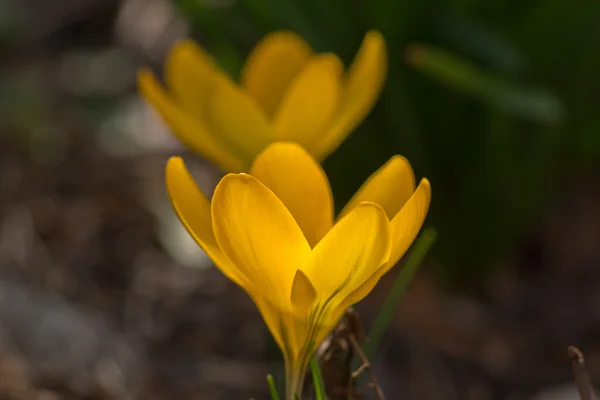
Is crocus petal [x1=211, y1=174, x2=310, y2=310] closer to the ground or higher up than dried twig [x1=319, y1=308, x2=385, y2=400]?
higher up

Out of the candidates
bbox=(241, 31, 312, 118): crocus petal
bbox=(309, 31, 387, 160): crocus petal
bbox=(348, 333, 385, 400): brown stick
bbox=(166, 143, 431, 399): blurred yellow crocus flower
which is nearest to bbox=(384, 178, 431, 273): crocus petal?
bbox=(166, 143, 431, 399): blurred yellow crocus flower

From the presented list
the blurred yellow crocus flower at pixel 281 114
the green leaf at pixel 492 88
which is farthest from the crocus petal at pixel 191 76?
the green leaf at pixel 492 88

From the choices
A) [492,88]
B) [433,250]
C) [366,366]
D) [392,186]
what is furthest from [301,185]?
[433,250]

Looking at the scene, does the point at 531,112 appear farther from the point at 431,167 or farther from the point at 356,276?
the point at 356,276

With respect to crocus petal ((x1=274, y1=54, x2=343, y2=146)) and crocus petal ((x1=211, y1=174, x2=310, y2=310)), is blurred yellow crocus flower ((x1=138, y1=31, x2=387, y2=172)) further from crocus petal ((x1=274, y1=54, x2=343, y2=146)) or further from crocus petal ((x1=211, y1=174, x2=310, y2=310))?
crocus petal ((x1=211, y1=174, x2=310, y2=310))

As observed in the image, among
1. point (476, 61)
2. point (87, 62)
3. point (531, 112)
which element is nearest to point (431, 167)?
point (476, 61)

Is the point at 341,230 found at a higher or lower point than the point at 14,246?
higher

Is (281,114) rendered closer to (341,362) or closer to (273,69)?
(273,69)
